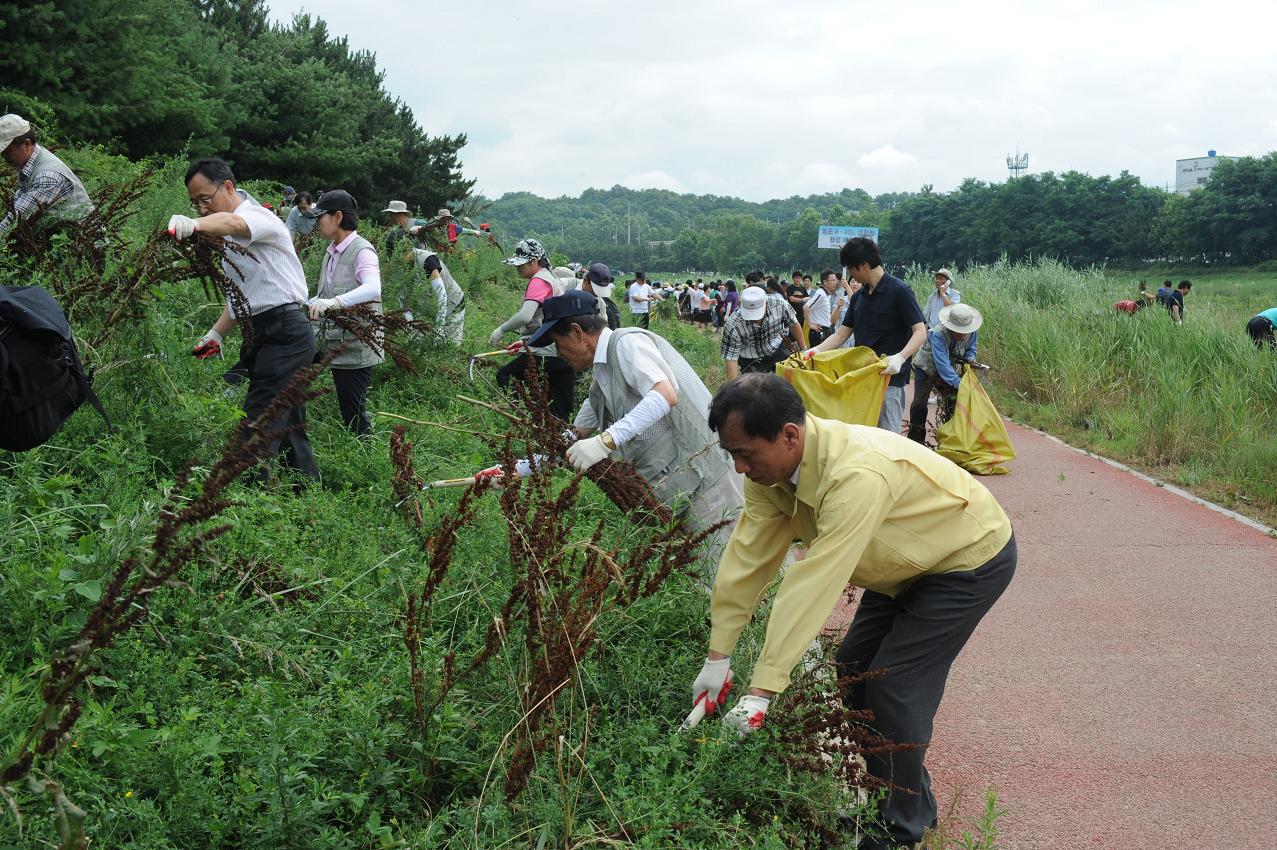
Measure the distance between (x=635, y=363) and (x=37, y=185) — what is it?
138 inches

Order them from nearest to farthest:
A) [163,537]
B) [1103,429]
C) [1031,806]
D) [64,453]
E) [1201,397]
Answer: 1. [163,537]
2. [1031,806]
3. [64,453]
4. [1201,397]
5. [1103,429]

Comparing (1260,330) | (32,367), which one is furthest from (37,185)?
(1260,330)

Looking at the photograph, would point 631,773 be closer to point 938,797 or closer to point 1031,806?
point 938,797

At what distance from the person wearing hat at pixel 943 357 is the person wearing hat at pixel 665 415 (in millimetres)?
5423

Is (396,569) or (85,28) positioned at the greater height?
(85,28)

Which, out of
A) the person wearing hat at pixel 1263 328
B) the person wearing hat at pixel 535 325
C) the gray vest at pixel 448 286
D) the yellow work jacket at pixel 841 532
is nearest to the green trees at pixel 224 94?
the gray vest at pixel 448 286

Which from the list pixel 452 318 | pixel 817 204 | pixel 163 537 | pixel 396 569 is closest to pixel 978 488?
pixel 396 569

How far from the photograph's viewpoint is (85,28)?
1281 centimetres

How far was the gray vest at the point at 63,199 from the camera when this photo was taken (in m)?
5.18

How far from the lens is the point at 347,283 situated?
6445 mm

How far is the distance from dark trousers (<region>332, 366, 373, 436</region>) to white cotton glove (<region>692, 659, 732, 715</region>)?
3981mm

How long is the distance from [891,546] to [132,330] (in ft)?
12.8

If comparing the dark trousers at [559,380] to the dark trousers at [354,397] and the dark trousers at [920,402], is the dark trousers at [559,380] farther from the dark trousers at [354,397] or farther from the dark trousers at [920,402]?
the dark trousers at [920,402]

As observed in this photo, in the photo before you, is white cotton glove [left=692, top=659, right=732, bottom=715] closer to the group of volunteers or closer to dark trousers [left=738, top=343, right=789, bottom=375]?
the group of volunteers
